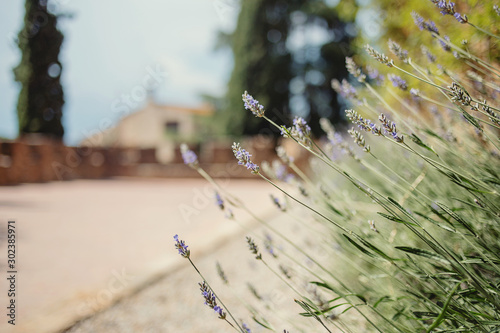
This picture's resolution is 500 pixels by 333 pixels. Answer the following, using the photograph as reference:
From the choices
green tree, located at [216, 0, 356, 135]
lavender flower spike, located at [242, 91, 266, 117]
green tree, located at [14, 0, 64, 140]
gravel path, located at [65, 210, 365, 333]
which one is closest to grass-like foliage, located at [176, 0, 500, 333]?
lavender flower spike, located at [242, 91, 266, 117]

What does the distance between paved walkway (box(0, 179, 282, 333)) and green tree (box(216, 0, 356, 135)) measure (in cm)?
1193

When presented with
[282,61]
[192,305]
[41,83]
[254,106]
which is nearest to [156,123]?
[282,61]

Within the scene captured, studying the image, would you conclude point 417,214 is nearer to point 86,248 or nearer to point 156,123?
point 86,248

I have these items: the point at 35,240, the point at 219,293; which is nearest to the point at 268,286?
the point at 219,293

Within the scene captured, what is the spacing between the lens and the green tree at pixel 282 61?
17.1m

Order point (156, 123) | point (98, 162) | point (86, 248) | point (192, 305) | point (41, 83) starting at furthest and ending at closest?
point (156, 123) < point (98, 162) < point (41, 83) < point (86, 248) < point (192, 305)

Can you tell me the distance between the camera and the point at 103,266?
9.10 feet

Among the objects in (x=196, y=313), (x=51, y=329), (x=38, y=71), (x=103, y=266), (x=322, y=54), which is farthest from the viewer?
(x=322, y=54)

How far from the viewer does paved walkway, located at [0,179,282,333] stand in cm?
191

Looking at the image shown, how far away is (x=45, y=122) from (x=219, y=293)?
489 inches

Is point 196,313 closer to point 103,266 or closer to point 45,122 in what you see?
point 103,266

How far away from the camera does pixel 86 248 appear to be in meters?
3.33

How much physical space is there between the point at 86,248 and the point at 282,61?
15846 millimetres

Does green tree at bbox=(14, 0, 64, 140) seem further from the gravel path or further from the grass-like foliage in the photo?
the grass-like foliage
